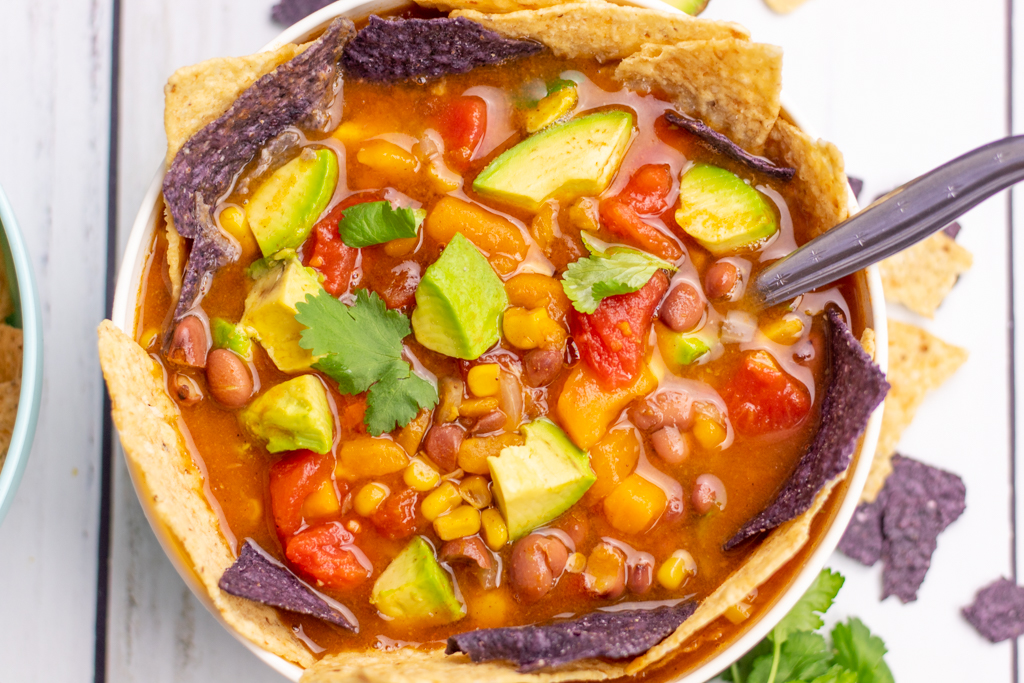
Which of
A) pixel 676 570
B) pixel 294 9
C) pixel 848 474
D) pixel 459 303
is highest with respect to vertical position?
pixel 294 9

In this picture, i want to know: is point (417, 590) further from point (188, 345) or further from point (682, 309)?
point (682, 309)

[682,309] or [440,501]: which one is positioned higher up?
[682,309]

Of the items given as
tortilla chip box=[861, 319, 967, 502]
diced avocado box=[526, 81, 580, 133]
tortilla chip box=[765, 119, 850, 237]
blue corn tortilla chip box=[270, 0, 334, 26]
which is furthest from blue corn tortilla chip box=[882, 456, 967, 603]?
blue corn tortilla chip box=[270, 0, 334, 26]

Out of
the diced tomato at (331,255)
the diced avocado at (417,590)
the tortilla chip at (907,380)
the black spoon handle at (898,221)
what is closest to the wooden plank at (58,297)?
the diced tomato at (331,255)

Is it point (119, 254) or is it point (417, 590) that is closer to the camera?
point (417, 590)

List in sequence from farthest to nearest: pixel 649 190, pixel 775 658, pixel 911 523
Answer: pixel 911 523
pixel 775 658
pixel 649 190

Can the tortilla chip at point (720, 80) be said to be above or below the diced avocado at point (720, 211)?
above

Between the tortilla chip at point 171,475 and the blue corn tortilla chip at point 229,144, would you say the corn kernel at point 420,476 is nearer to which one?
the tortilla chip at point 171,475

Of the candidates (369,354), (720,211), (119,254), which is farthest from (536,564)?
(119,254)
